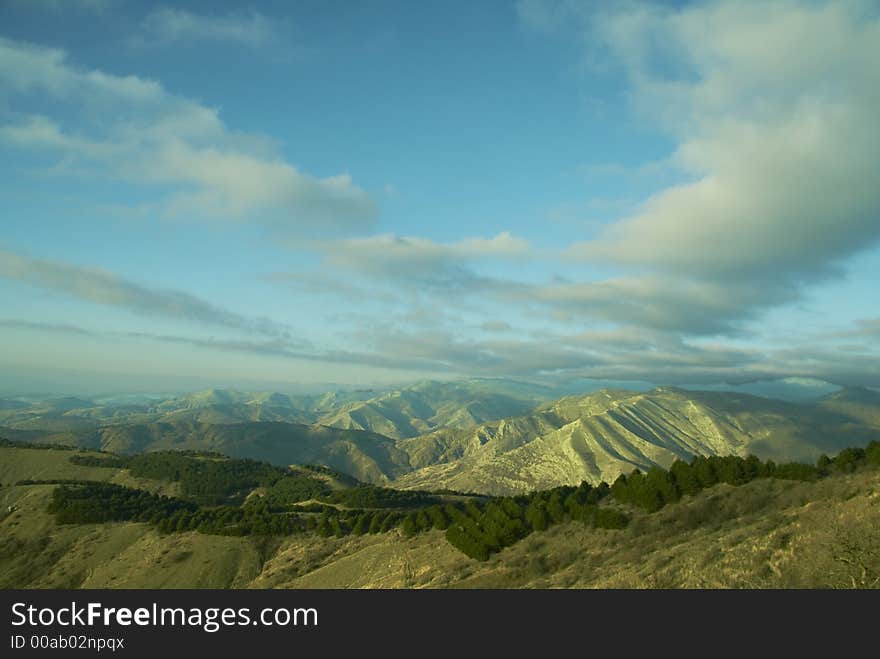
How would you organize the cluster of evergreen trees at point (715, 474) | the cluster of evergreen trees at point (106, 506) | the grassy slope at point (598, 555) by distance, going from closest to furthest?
1. the grassy slope at point (598, 555)
2. the cluster of evergreen trees at point (715, 474)
3. the cluster of evergreen trees at point (106, 506)

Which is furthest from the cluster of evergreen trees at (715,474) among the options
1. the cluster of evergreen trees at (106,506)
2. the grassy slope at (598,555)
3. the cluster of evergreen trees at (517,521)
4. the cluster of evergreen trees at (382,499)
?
the cluster of evergreen trees at (106,506)

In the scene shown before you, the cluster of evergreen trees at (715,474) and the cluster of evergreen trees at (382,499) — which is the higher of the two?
the cluster of evergreen trees at (715,474)

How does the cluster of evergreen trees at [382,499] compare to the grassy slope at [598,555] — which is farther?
the cluster of evergreen trees at [382,499]

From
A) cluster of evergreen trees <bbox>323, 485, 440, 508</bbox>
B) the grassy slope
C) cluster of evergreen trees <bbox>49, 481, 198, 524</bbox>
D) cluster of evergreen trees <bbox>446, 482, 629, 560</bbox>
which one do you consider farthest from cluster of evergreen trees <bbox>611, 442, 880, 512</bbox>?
cluster of evergreen trees <bbox>49, 481, 198, 524</bbox>

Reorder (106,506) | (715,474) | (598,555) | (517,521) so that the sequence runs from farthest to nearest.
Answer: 1. (106,506)
2. (715,474)
3. (517,521)
4. (598,555)

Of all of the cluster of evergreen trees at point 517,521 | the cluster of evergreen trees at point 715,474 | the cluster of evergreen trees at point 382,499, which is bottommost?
the cluster of evergreen trees at point 382,499

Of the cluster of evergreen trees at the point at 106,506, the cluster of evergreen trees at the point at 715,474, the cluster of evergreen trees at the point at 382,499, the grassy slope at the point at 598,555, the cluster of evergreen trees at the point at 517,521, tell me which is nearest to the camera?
the grassy slope at the point at 598,555

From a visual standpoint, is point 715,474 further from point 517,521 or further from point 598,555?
point 517,521

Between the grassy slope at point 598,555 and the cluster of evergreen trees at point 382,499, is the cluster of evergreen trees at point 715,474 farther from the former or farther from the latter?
the cluster of evergreen trees at point 382,499

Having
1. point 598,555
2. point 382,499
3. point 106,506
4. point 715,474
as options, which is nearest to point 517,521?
point 598,555

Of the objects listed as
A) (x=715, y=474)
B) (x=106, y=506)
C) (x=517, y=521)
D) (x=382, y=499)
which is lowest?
(x=382, y=499)
